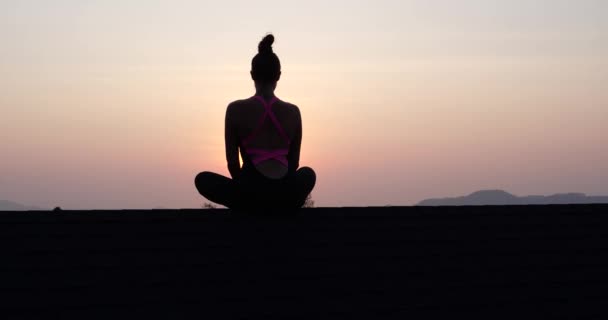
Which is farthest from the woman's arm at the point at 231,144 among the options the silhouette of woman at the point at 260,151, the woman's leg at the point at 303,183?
the woman's leg at the point at 303,183

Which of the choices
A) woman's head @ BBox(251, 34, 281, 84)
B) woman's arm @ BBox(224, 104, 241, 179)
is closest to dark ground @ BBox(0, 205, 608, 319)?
woman's arm @ BBox(224, 104, 241, 179)

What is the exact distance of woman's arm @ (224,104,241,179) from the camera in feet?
28.5

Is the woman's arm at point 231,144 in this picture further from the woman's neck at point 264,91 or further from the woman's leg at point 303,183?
the woman's leg at point 303,183

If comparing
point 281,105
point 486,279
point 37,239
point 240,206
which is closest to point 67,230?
point 37,239

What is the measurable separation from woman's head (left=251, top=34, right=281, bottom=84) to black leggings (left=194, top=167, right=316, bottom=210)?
0.92m

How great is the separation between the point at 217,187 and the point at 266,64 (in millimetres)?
1301

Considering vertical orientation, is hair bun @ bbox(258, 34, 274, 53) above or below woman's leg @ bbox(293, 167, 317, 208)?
above

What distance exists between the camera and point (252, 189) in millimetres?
8688

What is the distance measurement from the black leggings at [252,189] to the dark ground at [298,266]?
0.53 feet

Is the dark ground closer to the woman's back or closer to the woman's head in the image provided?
the woman's back

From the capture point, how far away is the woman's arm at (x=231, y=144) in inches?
341

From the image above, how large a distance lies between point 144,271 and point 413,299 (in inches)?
93.7

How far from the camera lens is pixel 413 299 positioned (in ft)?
25.8

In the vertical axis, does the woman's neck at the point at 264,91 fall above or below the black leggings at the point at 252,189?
above
